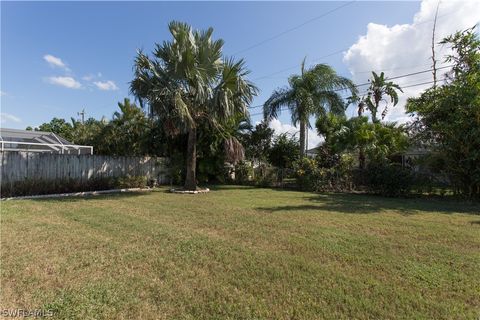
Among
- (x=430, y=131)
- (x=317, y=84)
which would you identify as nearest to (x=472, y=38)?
(x=430, y=131)

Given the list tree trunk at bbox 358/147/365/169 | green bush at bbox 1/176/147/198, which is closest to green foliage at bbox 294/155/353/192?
tree trunk at bbox 358/147/365/169

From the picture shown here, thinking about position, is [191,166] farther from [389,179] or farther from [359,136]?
[359,136]

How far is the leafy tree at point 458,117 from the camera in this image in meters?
10.1

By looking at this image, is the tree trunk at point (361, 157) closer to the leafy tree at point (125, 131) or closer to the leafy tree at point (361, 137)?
the leafy tree at point (361, 137)

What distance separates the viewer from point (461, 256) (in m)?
4.36

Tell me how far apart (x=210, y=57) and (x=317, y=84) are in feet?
24.9

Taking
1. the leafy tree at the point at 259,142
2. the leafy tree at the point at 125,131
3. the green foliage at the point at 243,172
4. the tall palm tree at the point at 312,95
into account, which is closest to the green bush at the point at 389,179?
the tall palm tree at the point at 312,95

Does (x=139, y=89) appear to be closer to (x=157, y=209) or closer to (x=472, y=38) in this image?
(x=157, y=209)

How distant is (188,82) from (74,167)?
19.0 ft

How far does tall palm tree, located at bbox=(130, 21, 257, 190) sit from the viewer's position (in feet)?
37.4

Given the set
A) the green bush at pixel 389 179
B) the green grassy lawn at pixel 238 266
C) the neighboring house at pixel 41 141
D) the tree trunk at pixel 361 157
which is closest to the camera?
the green grassy lawn at pixel 238 266

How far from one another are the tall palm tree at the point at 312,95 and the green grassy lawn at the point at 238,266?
10.4 meters

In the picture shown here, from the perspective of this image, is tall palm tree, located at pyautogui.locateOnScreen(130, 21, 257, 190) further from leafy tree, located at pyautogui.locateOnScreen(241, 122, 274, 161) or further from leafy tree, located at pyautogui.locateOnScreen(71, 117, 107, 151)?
leafy tree, located at pyautogui.locateOnScreen(71, 117, 107, 151)

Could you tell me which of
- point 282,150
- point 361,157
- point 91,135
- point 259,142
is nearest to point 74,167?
point 91,135
